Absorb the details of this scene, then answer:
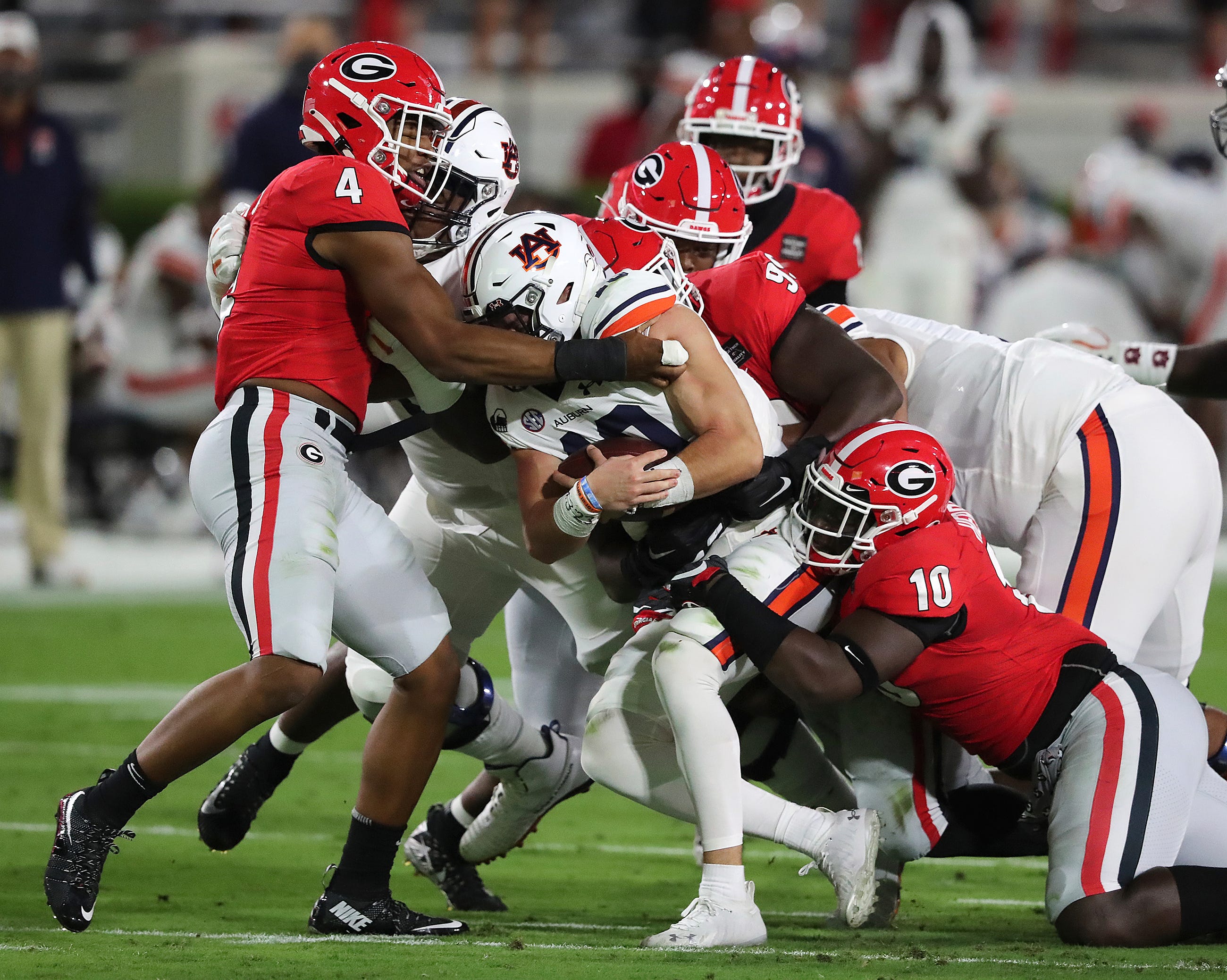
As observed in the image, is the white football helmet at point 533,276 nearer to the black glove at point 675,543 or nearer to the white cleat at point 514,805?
the black glove at point 675,543

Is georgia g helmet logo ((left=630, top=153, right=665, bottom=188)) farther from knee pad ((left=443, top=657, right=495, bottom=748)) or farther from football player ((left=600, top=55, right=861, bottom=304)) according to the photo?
knee pad ((left=443, top=657, right=495, bottom=748))

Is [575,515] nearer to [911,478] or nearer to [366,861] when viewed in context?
[911,478]

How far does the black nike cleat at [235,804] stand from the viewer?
4547 mm

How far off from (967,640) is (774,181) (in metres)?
1.80

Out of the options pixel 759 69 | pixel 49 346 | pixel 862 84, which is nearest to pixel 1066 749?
pixel 759 69

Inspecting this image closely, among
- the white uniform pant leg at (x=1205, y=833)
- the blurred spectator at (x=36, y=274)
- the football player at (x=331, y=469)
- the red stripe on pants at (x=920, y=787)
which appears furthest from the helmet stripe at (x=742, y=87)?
the blurred spectator at (x=36, y=274)

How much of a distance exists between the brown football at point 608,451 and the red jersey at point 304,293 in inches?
18.9

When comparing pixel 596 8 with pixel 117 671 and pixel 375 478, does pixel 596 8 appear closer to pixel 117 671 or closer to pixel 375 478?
pixel 375 478

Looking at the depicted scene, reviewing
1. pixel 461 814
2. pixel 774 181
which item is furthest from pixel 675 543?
pixel 774 181

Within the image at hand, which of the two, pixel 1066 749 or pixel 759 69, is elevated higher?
pixel 759 69

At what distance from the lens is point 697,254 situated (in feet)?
14.6

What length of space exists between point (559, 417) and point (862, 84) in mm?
8551

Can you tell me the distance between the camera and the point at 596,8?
18.6m

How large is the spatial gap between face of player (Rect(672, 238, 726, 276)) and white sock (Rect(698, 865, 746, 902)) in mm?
1389
